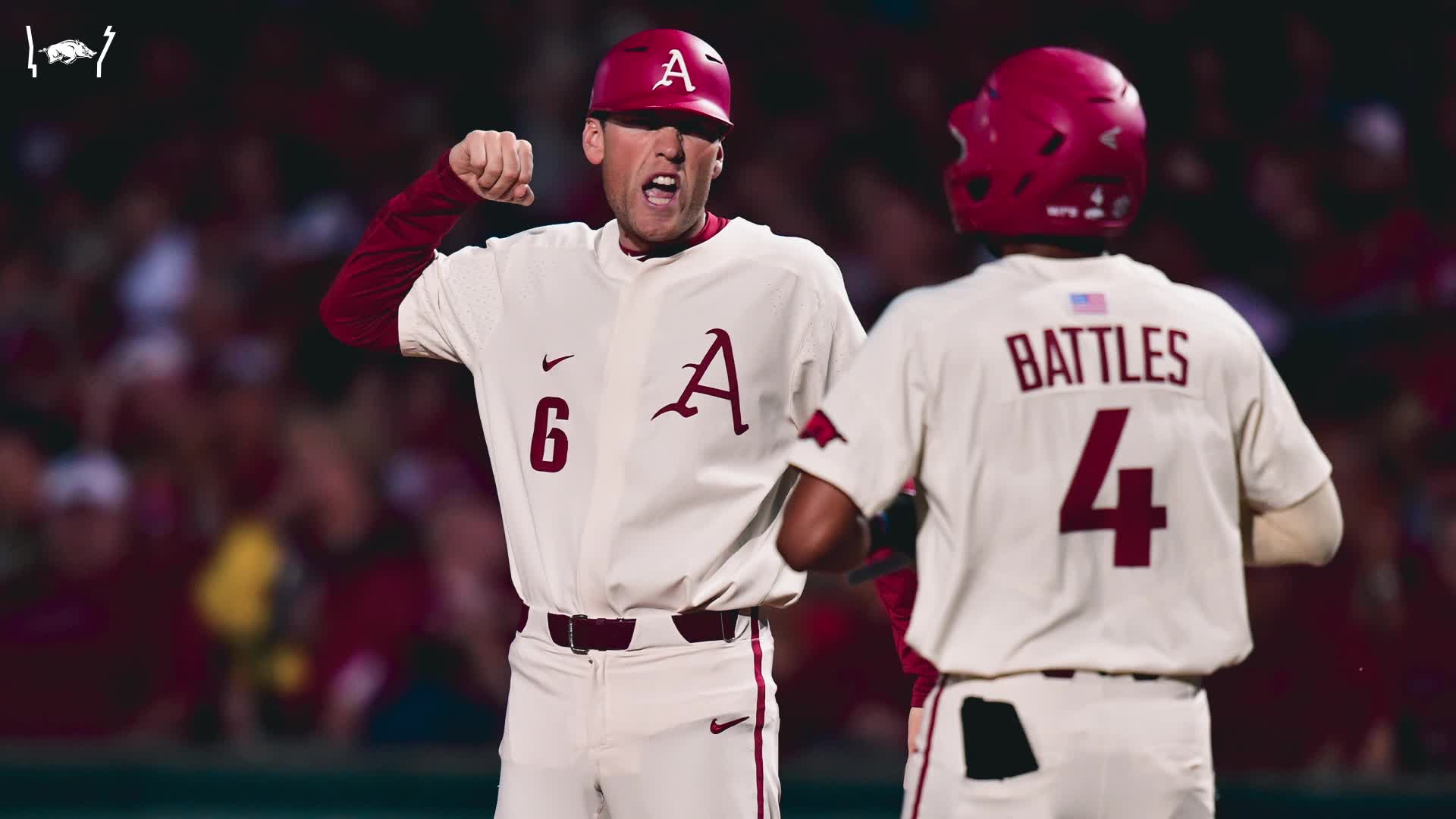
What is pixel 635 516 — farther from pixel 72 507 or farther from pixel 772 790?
pixel 72 507

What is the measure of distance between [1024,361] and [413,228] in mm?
1579

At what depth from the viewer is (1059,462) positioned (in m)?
3.05

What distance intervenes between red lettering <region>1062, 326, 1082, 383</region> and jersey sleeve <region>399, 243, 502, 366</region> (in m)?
1.46

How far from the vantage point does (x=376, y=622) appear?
301 inches

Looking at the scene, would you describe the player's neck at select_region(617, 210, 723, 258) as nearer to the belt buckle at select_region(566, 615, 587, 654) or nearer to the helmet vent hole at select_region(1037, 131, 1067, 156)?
the belt buckle at select_region(566, 615, 587, 654)

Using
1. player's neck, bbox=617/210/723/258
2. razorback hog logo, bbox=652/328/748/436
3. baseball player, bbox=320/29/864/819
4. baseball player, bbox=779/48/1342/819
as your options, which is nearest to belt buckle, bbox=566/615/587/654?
baseball player, bbox=320/29/864/819

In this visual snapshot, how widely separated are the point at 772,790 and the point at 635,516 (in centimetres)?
60

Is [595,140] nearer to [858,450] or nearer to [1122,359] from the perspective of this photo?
[858,450]

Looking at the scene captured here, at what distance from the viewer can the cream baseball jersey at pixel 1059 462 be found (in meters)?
3.05

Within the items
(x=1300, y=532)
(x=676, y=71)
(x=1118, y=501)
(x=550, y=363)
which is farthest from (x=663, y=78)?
(x=1300, y=532)

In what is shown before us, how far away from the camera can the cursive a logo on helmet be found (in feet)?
13.0

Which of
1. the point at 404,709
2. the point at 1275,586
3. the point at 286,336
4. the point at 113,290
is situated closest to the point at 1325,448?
the point at 1275,586

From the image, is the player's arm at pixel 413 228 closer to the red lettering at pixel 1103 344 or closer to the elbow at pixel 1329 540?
the red lettering at pixel 1103 344

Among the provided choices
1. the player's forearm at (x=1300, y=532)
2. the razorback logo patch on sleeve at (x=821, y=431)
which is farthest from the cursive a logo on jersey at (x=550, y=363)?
the player's forearm at (x=1300, y=532)
